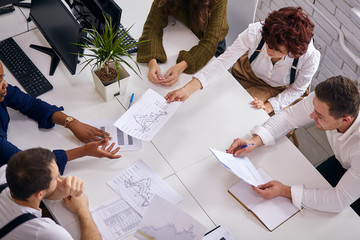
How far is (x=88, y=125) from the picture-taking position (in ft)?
6.39

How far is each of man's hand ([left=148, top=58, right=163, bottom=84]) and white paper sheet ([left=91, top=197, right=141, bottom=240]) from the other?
0.72 m

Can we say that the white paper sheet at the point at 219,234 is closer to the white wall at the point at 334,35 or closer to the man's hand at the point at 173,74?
the man's hand at the point at 173,74

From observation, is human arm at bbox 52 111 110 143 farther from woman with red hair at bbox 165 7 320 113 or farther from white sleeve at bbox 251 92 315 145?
white sleeve at bbox 251 92 315 145

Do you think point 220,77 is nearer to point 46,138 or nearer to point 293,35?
point 293,35

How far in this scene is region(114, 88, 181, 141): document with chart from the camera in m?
1.95

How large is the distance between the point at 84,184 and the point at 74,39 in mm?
781

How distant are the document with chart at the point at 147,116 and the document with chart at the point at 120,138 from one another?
41 millimetres

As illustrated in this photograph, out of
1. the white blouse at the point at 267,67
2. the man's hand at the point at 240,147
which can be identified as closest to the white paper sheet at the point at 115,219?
the man's hand at the point at 240,147

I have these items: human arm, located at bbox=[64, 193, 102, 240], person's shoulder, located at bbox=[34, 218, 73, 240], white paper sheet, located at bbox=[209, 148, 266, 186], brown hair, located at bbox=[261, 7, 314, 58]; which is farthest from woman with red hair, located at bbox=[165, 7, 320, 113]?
person's shoulder, located at bbox=[34, 218, 73, 240]

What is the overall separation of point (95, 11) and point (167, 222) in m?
1.22

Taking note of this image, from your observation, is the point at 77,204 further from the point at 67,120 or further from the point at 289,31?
the point at 289,31


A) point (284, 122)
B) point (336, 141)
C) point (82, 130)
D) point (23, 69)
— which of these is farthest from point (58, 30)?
point (336, 141)

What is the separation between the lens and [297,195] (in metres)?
1.80

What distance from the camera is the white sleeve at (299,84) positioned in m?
2.26
